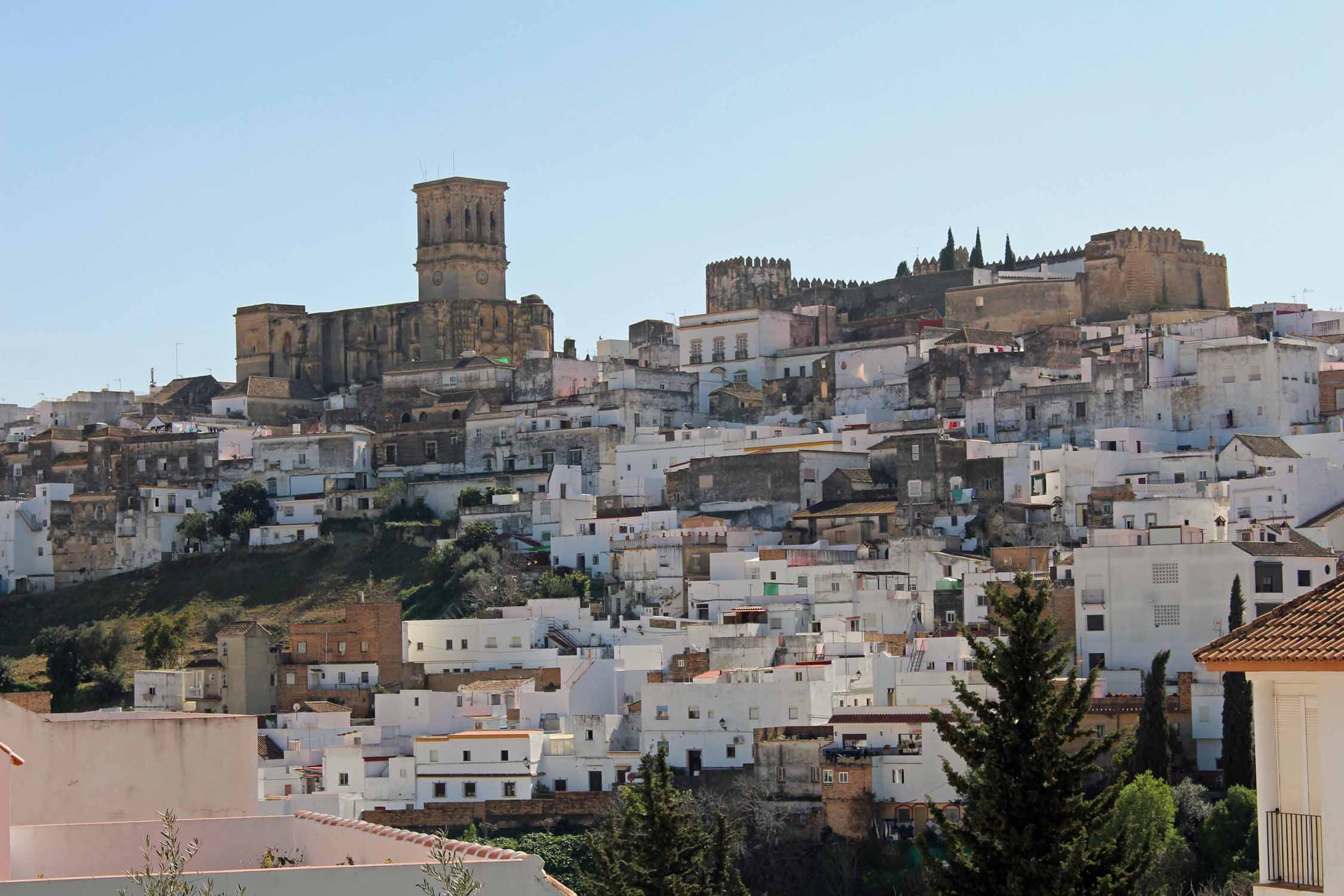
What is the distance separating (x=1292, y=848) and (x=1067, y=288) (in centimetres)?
6066

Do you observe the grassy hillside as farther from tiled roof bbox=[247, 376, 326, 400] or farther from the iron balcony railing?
the iron balcony railing

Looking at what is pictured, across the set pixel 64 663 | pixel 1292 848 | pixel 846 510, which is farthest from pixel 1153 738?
pixel 1292 848

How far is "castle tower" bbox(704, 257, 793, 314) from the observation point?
3031 inches

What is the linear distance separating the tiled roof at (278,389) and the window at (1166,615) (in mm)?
38478

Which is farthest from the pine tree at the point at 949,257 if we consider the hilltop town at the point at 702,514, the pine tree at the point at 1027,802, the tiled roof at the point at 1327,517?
the pine tree at the point at 1027,802

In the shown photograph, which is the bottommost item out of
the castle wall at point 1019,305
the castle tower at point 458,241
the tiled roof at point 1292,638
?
the tiled roof at point 1292,638

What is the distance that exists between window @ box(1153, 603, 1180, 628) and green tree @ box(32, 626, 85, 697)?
25.8 metres

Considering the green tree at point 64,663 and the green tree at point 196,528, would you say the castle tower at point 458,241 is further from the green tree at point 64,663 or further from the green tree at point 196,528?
the green tree at point 64,663

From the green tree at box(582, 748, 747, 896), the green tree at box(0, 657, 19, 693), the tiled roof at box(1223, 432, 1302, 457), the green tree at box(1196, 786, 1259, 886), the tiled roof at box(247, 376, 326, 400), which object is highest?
the tiled roof at box(247, 376, 326, 400)

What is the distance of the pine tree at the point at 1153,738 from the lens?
38375 mm

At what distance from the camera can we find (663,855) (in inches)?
1103

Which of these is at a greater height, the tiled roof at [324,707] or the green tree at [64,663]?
the green tree at [64,663]

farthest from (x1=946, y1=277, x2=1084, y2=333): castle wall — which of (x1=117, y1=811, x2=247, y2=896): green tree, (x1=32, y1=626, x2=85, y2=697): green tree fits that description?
(x1=117, y1=811, x2=247, y2=896): green tree

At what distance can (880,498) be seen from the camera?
54.4m
